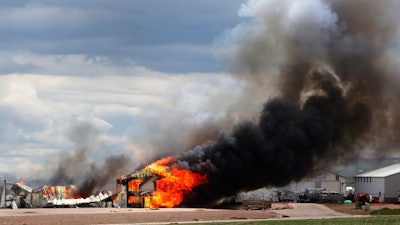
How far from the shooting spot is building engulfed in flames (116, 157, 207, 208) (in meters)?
115

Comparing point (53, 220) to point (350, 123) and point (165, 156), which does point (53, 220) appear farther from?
point (350, 123)

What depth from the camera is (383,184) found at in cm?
15338

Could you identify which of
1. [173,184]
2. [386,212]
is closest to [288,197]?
[173,184]

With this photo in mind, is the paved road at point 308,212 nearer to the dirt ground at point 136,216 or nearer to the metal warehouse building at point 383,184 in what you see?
the dirt ground at point 136,216

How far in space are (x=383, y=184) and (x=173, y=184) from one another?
53469 mm

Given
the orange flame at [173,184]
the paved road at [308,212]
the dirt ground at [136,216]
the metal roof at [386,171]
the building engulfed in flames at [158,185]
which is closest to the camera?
the dirt ground at [136,216]

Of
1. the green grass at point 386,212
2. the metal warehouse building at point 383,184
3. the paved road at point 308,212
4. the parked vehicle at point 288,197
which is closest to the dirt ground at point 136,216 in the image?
the paved road at point 308,212

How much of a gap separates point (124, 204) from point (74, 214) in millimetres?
23128

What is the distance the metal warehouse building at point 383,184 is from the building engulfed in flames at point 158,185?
49.7 metres

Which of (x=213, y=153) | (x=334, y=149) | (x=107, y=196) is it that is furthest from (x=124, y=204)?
(x=334, y=149)

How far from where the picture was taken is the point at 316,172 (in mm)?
126500

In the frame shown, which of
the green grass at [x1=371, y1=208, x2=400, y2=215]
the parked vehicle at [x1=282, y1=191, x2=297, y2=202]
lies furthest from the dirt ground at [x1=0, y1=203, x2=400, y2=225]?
the parked vehicle at [x1=282, y1=191, x2=297, y2=202]

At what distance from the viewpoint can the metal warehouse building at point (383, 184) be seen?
15275cm

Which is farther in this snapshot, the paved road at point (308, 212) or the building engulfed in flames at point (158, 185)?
the building engulfed in flames at point (158, 185)
